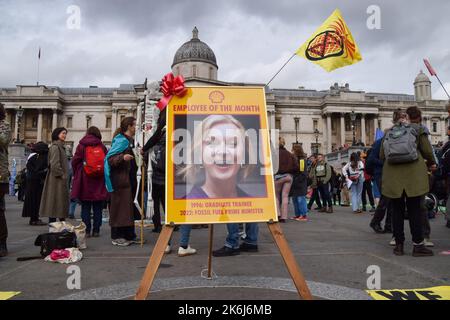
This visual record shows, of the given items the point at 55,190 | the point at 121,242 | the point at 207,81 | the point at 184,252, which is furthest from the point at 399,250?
the point at 207,81

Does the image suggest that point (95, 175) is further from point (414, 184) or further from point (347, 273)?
point (414, 184)

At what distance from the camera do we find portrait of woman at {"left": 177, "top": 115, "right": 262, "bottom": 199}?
261 centimetres

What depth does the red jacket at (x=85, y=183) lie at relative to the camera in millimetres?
5906

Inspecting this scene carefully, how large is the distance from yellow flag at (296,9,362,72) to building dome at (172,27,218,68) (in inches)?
2234

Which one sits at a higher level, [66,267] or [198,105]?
[198,105]

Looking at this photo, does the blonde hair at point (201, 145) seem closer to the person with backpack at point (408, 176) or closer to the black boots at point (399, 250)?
the person with backpack at point (408, 176)

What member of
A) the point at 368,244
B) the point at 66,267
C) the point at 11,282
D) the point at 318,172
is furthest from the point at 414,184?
the point at 318,172

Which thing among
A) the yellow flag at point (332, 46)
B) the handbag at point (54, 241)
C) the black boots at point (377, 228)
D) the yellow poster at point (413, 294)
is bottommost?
the yellow poster at point (413, 294)

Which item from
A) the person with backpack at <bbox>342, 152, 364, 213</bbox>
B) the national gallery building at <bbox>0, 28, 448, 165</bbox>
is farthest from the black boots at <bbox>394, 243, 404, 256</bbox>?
the national gallery building at <bbox>0, 28, 448, 165</bbox>

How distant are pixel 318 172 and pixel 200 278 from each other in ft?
27.2

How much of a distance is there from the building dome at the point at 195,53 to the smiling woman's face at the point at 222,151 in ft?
196

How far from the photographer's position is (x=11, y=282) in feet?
10.7

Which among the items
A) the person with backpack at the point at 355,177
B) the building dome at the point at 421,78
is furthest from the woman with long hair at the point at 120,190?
the building dome at the point at 421,78

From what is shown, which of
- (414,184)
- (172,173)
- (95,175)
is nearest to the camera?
(172,173)
